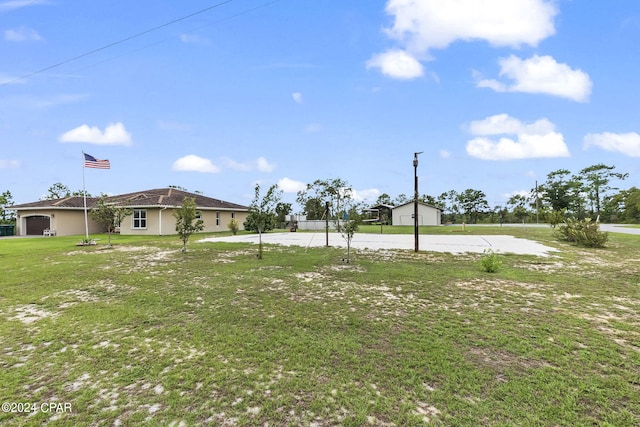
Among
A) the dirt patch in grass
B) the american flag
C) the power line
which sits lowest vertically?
the dirt patch in grass

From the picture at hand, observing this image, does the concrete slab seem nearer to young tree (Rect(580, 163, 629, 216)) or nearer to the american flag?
the american flag

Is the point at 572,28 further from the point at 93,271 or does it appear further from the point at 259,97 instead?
the point at 93,271

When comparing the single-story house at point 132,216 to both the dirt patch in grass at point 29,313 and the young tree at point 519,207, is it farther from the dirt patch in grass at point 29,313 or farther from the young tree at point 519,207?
the young tree at point 519,207

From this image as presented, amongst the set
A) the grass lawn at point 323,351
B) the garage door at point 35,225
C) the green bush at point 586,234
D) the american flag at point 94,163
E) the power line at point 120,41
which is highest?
the power line at point 120,41

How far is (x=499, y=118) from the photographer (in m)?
23.8

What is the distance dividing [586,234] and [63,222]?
36.2 m

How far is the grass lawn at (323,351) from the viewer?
2496 mm

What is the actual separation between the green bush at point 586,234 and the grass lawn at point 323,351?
7.72 m

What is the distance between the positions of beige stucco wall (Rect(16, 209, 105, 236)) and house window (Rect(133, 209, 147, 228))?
3860 millimetres

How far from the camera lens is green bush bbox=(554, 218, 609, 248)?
43.7 feet

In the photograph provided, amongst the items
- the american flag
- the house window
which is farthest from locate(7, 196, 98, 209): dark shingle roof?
the american flag

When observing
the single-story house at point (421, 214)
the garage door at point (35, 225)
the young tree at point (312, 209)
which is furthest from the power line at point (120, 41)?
the single-story house at point (421, 214)

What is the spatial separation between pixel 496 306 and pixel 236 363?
455cm

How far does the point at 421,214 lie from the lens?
42031 mm
